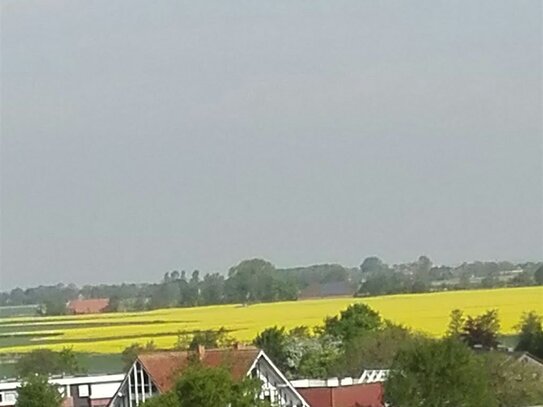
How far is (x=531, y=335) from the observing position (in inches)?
2244

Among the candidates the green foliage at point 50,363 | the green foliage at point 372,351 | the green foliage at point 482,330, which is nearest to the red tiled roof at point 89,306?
the green foliage at point 50,363

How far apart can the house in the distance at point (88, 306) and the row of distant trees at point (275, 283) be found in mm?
606

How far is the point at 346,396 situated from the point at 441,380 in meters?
7.64

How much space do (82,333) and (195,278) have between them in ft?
82.5

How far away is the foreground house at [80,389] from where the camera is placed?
51156 millimetres

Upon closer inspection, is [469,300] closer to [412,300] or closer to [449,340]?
[412,300]

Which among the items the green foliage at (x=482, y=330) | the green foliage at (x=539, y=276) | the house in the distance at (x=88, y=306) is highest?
the house in the distance at (x=88, y=306)

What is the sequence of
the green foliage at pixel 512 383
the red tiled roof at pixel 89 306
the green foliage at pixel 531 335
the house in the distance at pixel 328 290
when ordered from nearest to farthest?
the green foliage at pixel 512 383
the green foliage at pixel 531 335
the house in the distance at pixel 328 290
the red tiled roof at pixel 89 306

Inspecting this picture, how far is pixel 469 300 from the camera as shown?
75.4 meters

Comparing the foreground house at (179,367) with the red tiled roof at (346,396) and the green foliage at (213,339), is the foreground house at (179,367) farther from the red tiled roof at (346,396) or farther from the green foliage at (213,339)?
the green foliage at (213,339)

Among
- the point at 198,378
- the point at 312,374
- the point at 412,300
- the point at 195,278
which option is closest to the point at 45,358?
the point at 312,374

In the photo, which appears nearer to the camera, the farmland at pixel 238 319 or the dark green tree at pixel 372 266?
the farmland at pixel 238 319

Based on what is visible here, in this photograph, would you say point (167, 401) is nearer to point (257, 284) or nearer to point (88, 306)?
point (257, 284)

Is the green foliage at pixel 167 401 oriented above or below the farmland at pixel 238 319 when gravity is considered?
below
